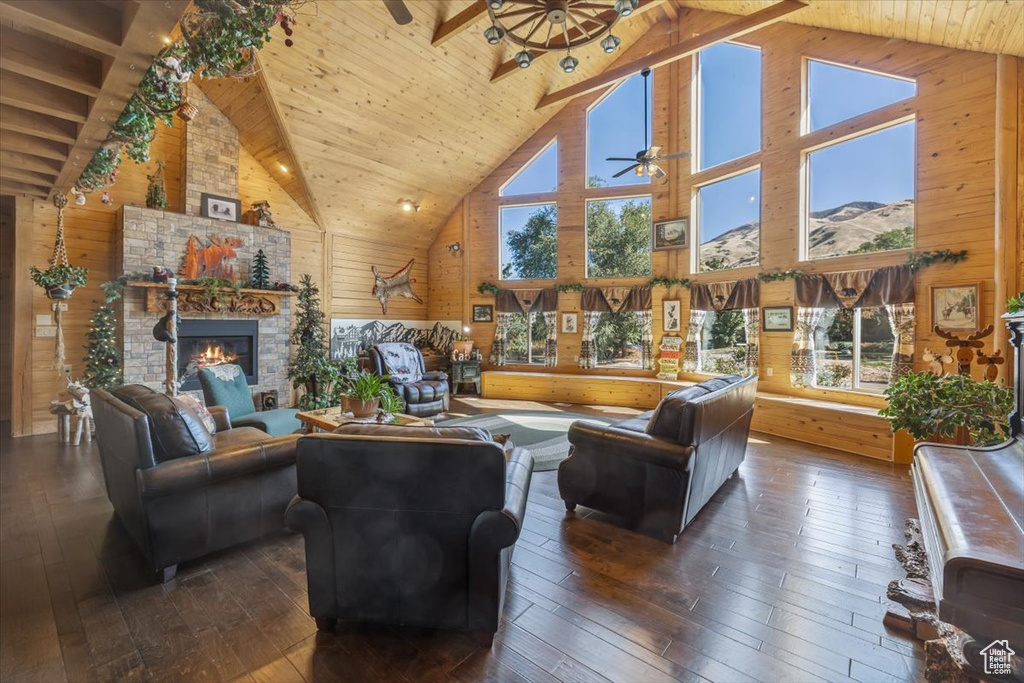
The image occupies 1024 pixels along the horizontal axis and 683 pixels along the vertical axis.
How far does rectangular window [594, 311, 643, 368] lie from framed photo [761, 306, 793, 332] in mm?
2057

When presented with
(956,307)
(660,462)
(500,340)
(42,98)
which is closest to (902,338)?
(956,307)

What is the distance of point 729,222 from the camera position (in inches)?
263

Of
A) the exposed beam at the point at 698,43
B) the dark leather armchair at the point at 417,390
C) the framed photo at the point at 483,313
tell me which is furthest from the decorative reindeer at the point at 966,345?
the framed photo at the point at 483,313

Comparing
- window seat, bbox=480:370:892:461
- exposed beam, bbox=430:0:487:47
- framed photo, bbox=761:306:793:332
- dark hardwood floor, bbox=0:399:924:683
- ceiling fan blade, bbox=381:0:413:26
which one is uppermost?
exposed beam, bbox=430:0:487:47

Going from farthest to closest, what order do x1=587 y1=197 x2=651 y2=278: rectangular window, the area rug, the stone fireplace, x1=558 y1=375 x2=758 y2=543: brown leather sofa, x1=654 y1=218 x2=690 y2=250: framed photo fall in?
x1=587 y1=197 x2=651 y2=278: rectangular window < x1=654 y1=218 x2=690 y2=250: framed photo < the stone fireplace < the area rug < x1=558 y1=375 x2=758 y2=543: brown leather sofa

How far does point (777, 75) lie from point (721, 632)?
23.9 feet

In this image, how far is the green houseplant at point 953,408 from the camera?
286 cm

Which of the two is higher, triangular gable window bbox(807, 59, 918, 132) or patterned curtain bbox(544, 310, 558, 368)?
triangular gable window bbox(807, 59, 918, 132)

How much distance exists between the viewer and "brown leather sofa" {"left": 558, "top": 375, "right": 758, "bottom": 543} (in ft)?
8.72

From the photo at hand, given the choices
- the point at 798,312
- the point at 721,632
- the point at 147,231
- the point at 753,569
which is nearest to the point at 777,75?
the point at 798,312

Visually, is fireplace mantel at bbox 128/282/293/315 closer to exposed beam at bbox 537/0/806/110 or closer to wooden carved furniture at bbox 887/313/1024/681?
exposed beam at bbox 537/0/806/110

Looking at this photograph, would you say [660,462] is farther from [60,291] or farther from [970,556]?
[60,291]

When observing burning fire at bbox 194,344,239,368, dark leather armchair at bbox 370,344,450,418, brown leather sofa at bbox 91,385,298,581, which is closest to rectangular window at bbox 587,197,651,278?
dark leather armchair at bbox 370,344,450,418

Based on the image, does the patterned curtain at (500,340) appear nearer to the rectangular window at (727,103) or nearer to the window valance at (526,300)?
the window valance at (526,300)
